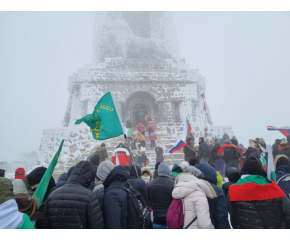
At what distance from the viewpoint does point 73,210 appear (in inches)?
105

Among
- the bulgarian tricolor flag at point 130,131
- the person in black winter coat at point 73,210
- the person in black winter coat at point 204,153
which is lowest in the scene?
the person in black winter coat at point 204,153

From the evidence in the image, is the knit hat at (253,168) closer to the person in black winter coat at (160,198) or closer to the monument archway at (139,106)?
the person in black winter coat at (160,198)

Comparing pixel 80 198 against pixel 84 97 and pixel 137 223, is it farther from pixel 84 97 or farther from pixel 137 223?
pixel 84 97

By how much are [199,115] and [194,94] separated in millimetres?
2828

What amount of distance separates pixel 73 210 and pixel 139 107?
1645 cm

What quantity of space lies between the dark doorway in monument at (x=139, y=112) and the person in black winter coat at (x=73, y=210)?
1603 cm

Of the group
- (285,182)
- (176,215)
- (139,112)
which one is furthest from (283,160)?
(139,112)

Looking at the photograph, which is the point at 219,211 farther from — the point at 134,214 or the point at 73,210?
the point at 73,210

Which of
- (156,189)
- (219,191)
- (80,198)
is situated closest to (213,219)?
(219,191)

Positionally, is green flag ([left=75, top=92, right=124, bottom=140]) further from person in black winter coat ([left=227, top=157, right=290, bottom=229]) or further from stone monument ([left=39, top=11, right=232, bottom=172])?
stone monument ([left=39, top=11, right=232, bottom=172])

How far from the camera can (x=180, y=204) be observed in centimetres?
311

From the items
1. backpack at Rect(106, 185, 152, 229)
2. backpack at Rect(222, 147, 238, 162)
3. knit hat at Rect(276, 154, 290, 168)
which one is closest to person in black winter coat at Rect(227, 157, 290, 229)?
backpack at Rect(106, 185, 152, 229)

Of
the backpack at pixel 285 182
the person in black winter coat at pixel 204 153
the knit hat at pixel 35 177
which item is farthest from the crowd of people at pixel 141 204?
the person in black winter coat at pixel 204 153

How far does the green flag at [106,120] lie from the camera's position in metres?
4.77
